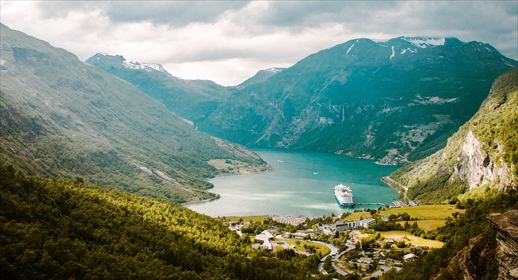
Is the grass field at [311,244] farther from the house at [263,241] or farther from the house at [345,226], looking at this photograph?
the house at [345,226]

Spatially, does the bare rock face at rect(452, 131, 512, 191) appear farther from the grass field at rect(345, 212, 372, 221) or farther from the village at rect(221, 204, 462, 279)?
the grass field at rect(345, 212, 372, 221)

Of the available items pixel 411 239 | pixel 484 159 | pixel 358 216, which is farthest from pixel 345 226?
pixel 484 159

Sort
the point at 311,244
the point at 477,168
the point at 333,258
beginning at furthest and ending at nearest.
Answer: the point at 477,168 → the point at 311,244 → the point at 333,258

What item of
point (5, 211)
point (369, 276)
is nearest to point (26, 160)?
point (5, 211)

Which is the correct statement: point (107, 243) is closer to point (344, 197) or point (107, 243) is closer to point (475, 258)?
point (475, 258)

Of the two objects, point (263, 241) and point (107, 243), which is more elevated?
point (107, 243)

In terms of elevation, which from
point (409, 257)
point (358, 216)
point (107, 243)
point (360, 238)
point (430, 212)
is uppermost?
point (430, 212)

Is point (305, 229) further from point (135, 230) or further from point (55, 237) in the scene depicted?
point (55, 237)

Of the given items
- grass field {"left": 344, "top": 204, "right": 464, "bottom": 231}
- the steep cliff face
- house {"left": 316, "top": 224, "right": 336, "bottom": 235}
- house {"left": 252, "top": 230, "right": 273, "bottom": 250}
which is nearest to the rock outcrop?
the steep cliff face
